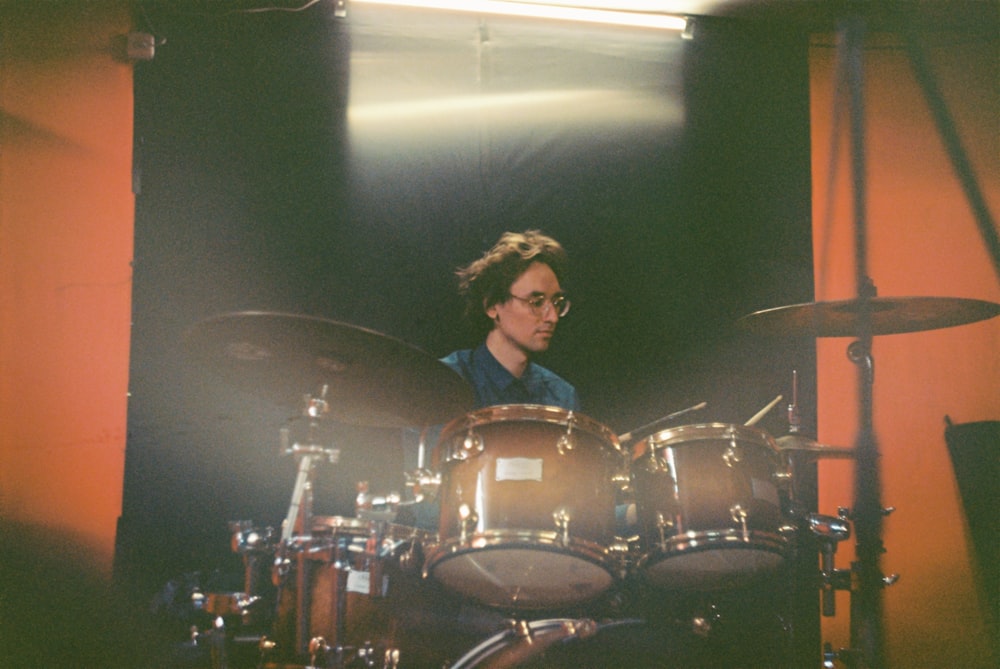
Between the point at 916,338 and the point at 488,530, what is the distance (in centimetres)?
257

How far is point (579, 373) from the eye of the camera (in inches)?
138

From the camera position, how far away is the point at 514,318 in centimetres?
324

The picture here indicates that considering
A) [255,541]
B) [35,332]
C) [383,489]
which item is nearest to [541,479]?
[255,541]

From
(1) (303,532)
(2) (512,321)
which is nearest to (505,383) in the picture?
(2) (512,321)

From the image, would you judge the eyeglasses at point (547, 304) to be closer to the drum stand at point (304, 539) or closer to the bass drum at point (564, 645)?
the drum stand at point (304, 539)

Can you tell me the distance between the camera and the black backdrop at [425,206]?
10.2ft

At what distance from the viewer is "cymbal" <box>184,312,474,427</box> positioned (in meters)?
1.90

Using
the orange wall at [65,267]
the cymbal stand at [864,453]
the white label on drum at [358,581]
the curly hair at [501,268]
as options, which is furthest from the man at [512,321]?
the orange wall at [65,267]

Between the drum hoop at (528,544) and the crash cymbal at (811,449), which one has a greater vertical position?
the crash cymbal at (811,449)

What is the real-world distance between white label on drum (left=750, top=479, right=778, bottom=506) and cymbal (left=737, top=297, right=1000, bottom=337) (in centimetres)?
58

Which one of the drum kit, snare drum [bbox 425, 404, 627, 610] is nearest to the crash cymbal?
the drum kit

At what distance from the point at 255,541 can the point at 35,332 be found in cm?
150

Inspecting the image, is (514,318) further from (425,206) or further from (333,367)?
(333,367)

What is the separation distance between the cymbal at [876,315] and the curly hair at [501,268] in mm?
962
